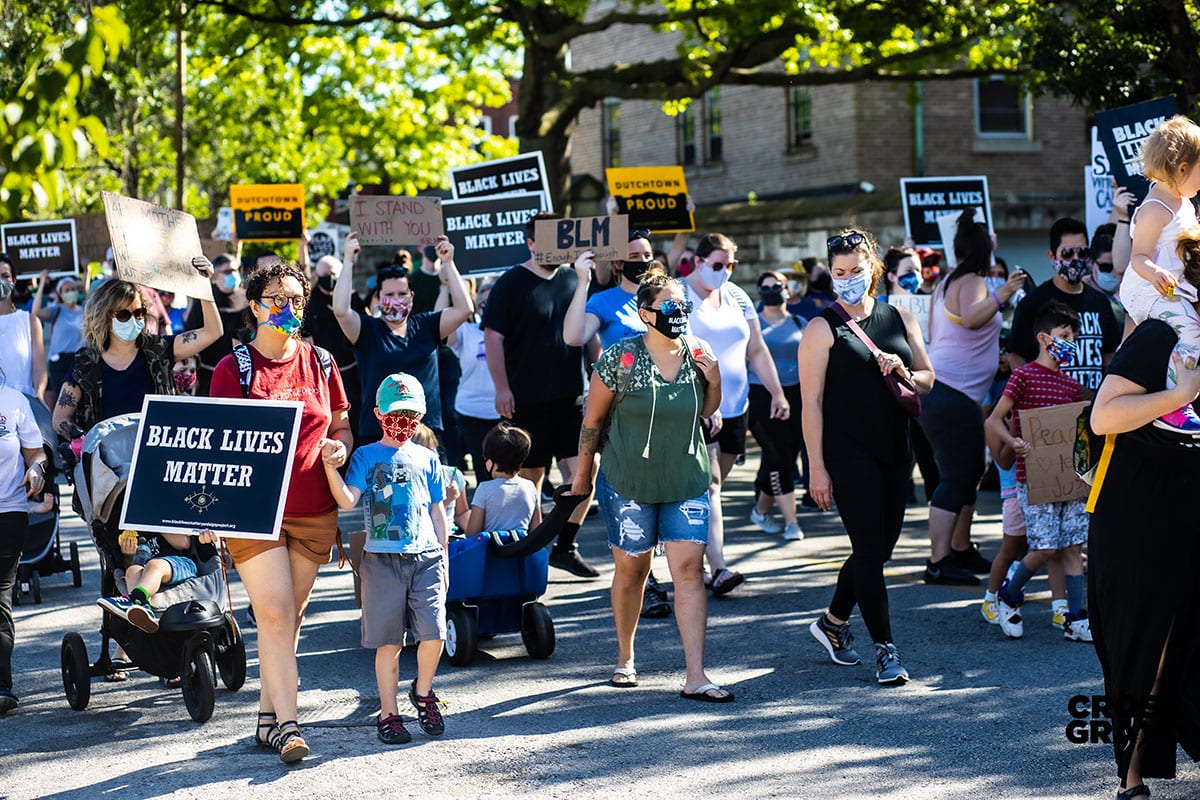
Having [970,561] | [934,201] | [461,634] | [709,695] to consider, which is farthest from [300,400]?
[934,201]

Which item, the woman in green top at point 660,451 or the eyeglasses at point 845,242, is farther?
the eyeglasses at point 845,242

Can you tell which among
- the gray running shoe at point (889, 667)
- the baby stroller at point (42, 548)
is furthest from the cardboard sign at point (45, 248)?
the gray running shoe at point (889, 667)

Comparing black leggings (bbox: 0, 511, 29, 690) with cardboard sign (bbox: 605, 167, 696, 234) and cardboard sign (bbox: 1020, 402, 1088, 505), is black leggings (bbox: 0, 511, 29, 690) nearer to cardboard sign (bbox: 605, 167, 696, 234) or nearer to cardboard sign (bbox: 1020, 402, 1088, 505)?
cardboard sign (bbox: 1020, 402, 1088, 505)

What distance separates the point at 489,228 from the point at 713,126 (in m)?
21.0

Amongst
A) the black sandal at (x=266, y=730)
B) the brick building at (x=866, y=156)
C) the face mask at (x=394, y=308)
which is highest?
the brick building at (x=866, y=156)

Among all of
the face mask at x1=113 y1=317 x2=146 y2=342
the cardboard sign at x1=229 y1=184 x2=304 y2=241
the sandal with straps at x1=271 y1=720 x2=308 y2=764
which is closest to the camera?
the sandal with straps at x1=271 y1=720 x2=308 y2=764

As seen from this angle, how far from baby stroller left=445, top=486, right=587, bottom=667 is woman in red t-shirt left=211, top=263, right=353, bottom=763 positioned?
155 centimetres

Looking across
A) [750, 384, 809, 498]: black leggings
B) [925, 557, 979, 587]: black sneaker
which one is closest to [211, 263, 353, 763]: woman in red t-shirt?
[925, 557, 979, 587]: black sneaker

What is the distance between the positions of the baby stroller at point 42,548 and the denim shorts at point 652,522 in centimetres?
278

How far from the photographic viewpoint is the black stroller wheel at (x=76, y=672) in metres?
7.16

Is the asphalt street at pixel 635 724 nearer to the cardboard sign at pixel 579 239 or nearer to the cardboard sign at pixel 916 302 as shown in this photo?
the cardboard sign at pixel 579 239

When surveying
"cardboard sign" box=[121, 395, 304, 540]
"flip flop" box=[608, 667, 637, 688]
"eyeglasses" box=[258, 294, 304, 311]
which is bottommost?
"flip flop" box=[608, 667, 637, 688]

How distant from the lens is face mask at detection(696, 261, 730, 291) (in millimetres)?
9242

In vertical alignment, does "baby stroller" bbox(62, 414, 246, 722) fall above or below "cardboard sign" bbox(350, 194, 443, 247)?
below
